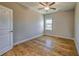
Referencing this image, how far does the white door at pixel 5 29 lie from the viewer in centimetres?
284

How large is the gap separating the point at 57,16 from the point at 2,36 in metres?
4.58

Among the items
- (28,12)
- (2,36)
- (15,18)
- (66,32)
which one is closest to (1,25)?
(2,36)

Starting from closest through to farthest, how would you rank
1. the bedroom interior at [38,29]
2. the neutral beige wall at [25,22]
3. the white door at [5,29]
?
the white door at [5,29], the bedroom interior at [38,29], the neutral beige wall at [25,22]

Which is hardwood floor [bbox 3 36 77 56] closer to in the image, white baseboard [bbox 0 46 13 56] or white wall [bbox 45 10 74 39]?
white baseboard [bbox 0 46 13 56]

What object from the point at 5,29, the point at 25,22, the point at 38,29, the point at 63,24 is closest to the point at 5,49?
the point at 5,29

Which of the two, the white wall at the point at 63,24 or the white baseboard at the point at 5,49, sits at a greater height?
the white wall at the point at 63,24

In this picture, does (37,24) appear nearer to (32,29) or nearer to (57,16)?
(32,29)

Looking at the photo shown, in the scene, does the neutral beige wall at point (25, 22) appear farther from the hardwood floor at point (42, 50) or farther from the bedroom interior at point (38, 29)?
the hardwood floor at point (42, 50)

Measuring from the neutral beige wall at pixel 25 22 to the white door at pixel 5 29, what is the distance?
1.53 feet

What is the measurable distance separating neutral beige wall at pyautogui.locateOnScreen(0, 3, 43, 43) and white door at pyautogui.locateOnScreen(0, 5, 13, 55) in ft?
1.53

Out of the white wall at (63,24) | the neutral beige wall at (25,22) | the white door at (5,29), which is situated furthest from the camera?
the white wall at (63,24)

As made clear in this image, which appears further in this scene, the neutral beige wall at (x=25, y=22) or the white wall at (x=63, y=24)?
the white wall at (x=63, y=24)

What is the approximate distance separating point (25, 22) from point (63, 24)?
2875mm

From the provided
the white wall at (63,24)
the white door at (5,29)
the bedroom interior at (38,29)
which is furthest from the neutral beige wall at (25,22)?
the white wall at (63,24)
